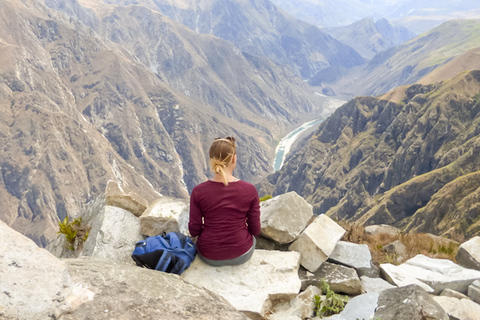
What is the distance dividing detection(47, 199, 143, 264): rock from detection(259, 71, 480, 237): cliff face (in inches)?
2135

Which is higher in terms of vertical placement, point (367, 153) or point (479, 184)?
point (479, 184)

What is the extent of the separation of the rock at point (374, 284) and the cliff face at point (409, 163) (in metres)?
51.0

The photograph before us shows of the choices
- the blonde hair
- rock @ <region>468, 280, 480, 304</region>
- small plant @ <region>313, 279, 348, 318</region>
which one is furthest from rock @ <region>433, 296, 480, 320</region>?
the blonde hair

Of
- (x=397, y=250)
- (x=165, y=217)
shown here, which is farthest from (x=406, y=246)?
(x=165, y=217)

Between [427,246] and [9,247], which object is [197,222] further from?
[427,246]

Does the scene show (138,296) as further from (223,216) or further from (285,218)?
(285,218)

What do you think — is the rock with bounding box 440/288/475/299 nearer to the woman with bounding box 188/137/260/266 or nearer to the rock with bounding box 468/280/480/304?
the rock with bounding box 468/280/480/304

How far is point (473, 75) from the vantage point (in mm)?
133750

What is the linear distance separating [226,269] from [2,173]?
219961 mm

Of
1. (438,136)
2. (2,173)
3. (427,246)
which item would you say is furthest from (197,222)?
(2,173)

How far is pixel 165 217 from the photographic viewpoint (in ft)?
27.8

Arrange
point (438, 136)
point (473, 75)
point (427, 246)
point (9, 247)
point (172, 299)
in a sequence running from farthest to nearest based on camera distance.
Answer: point (473, 75), point (438, 136), point (427, 246), point (172, 299), point (9, 247)

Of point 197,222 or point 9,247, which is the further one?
point 197,222

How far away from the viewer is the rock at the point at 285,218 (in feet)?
26.0
